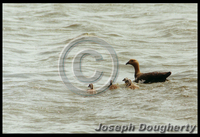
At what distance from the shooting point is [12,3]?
2325 centimetres

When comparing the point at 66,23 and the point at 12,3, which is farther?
the point at 12,3

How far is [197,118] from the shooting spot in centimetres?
672

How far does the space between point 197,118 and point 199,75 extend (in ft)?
12.2

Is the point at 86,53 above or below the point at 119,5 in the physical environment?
below

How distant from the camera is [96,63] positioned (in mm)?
12133

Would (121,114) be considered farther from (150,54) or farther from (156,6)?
(156,6)

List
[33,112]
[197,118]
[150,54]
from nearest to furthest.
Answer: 1. [197,118]
2. [33,112]
3. [150,54]

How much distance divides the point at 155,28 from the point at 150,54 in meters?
4.66

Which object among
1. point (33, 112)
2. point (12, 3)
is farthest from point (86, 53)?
point (12, 3)

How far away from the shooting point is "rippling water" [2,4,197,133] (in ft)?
22.7

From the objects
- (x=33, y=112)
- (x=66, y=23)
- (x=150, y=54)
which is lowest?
(x=33, y=112)

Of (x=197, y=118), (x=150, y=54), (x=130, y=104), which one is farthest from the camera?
(x=150, y=54)

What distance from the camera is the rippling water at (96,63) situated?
6.92 m

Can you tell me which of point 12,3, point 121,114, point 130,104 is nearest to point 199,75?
point 130,104
